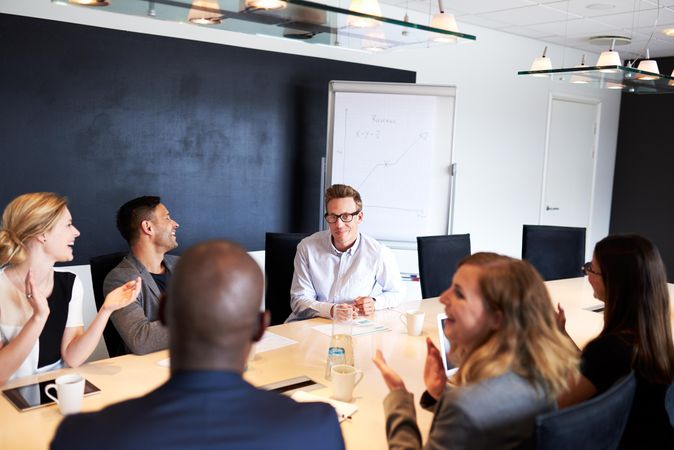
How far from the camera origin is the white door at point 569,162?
6.86 metres

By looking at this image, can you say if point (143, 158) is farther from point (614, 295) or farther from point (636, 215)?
point (636, 215)

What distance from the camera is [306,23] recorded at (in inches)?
84.4

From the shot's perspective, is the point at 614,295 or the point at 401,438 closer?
the point at 401,438

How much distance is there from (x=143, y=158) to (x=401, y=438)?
307cm

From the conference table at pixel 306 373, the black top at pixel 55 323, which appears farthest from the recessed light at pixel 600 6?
the black top at pixel 55 323

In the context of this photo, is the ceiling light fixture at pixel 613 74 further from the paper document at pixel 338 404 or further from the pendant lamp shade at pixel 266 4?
the paper document at pixel 338 404

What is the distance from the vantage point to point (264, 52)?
453cm

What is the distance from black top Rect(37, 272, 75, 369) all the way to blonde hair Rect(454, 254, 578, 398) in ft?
4.80

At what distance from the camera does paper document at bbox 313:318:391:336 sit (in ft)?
8.27

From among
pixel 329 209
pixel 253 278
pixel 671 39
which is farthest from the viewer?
pixel 671 39

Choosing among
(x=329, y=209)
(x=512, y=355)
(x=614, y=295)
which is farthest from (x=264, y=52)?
(x=512, y=355)

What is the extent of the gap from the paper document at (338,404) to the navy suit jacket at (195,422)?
0.75m

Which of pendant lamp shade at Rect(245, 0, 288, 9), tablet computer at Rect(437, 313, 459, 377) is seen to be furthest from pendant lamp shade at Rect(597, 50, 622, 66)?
pendant lamp shade at Rect(245, 0, 288, 9)

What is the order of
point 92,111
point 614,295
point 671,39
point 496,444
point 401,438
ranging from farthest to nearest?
point 671,39
point 92,111
point 614,295
point 401,438
point 496,444
